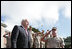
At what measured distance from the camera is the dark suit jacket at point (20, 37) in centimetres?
393

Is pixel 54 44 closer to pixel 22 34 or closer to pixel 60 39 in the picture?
pixel 60 39

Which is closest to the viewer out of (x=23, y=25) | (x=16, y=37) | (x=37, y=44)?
(x=16, y=37)

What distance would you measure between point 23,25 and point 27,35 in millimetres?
242

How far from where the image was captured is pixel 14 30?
401cm

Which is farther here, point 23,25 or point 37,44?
point 37,44

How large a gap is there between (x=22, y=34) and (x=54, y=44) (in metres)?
1.76

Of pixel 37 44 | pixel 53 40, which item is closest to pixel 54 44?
pixel 53 40

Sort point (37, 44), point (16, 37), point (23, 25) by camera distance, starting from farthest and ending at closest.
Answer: point (37, 44), point (23, 25), point (16, 37)

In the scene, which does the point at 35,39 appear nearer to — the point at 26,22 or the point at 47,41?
the point at 47,41

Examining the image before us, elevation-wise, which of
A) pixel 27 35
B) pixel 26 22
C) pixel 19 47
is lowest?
pixel 19 47

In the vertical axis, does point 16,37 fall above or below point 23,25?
below

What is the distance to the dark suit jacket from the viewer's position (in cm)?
393

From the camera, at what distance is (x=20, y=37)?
404 cm

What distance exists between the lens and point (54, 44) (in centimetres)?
556
